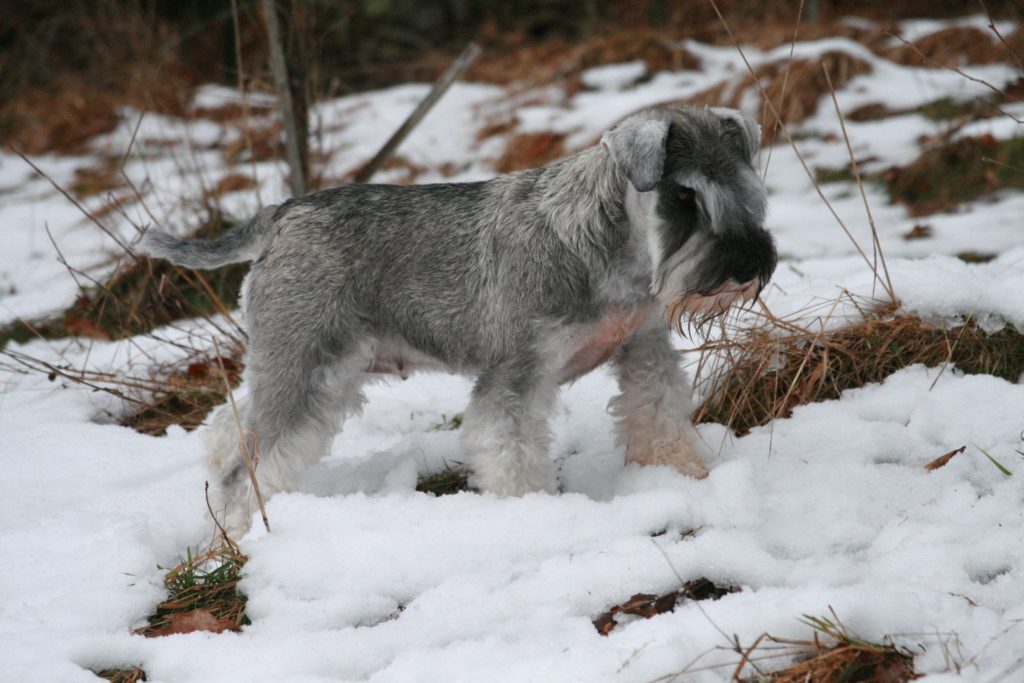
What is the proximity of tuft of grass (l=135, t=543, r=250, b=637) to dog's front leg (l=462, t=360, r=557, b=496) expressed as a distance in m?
1.06

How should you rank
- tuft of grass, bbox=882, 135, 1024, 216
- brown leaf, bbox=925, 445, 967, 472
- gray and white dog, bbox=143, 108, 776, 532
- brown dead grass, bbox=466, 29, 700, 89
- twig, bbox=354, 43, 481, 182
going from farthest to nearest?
brown dead grass, bbox=466, 29, 700, 89 < tuft of grass, bbox=882, 135, 1024, 216 < twig, bbox=354, 43, 481, 182 < brown leaf, bbox=925, 445, 967, 472 < gray and white dog, bbox=143, 108, 776, 532

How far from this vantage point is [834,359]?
14.8 ft

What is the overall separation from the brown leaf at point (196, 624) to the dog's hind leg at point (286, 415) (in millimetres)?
705

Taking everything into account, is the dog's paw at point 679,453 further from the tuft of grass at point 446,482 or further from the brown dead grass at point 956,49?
the brown dead grass at point 956,49

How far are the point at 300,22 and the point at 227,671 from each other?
4.54m

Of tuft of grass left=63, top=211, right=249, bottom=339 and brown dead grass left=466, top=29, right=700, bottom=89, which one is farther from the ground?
brown dead grass left=466, top=29, right=700, bottom=89

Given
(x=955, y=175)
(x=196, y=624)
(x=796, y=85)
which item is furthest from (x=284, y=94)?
(x=796, y=85)

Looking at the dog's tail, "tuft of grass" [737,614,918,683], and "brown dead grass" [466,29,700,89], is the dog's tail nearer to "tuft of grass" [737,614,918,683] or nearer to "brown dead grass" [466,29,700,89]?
"tuft of grass" [737,614,918,683]

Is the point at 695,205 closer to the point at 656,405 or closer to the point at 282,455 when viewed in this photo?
the point at 656,405

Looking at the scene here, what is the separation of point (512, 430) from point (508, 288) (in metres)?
0.62

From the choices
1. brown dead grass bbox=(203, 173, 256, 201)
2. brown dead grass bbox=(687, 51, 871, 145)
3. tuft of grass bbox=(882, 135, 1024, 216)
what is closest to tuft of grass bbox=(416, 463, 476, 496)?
tuft of grass bbox=(882, 135, 1024, 216)

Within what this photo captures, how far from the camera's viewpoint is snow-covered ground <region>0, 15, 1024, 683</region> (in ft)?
9.63

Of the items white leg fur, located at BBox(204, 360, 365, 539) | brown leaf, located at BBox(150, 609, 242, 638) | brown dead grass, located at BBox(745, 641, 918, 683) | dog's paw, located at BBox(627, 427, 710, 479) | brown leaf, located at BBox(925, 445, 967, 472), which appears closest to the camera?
brown dead grass, located at BBox(745, 641, 918, 683)

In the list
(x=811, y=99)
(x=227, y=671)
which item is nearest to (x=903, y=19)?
(x=811, y=99)
